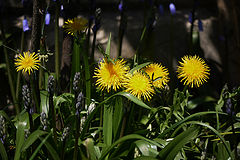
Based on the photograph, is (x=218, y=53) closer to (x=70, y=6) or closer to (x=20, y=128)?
(x=70, y=6)

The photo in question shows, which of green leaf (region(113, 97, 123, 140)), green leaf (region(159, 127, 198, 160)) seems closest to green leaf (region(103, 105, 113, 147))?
green leaf (region(113, 97, 123, 140))

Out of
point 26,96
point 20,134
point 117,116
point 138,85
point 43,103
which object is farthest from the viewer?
point 43,103

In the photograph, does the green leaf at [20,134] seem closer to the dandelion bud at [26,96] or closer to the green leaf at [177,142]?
the dandelion bud at [26,96]

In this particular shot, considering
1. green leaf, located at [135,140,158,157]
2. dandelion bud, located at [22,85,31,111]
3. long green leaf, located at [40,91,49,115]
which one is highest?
dandelion bud, located at [22,85,31,111]

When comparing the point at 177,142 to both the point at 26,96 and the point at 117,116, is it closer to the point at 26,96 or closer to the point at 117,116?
the point at 117,116

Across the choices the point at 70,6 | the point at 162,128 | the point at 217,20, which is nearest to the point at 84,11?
the point at 70,6

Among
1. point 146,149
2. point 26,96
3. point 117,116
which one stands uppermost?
point 26,96

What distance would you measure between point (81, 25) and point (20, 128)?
726mm

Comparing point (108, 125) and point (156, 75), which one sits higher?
A: point (156, 75)

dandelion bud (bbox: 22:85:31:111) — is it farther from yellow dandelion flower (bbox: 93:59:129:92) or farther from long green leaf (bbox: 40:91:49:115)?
long green leaf (bbox: 40:91:49:115)

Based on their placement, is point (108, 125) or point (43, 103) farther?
point (43, 103)

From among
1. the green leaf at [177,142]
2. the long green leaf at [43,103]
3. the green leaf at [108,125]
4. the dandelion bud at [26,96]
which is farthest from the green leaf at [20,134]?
the green leaf at [177,142]

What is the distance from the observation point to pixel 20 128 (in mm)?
1658

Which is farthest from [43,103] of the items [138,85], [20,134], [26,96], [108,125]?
[138,85]
